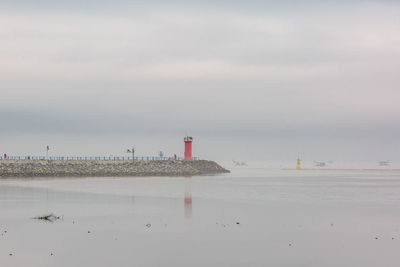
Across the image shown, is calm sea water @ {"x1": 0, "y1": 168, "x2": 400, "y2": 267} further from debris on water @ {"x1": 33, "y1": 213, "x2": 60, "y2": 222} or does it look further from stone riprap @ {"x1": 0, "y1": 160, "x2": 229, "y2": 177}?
stone riprap @ {"x1": 0, "y1": 160, "x2": 229, "y2": 177}

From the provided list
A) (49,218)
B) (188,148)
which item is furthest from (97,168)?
(49,218)

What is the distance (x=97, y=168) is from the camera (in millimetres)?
112188

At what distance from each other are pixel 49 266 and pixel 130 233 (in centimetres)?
870

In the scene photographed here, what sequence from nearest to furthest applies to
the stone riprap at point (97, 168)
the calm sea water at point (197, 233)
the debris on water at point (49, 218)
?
the calm sea water at point (197, 233) < the debris on water at point (49, 218) < the stone riprap at point (97, 168)

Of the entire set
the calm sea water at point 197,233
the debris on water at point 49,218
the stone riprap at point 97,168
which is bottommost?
the calm sea water at point 197,233

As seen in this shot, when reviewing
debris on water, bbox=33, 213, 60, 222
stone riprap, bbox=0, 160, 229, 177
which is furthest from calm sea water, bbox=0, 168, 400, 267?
stone riprap, bbox=0, 160, 229, 177

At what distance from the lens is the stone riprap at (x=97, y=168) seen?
10325cm

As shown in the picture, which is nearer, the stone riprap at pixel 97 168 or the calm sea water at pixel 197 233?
the calm sea water at pixel 197 233

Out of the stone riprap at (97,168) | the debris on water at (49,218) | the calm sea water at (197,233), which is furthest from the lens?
the stone riprap at (97,168)

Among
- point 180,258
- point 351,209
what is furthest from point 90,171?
point 180,258

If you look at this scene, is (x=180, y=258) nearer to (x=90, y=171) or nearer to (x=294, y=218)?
(x=294, y=218)

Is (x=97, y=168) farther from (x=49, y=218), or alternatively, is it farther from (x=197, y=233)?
(x=197, y=233)

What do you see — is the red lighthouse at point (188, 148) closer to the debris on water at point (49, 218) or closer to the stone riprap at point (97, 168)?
the stone riprap at point (97, 168)

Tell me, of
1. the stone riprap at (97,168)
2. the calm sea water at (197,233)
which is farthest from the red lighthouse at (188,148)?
the calm sea water at (197,233)
